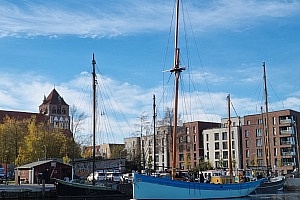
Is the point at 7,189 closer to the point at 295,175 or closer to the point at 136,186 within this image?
the point at 136,186

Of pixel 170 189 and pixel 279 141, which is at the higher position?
pixel 279 141

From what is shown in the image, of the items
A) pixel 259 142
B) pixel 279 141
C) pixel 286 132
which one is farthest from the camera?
pixel 259 142

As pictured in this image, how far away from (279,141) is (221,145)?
802 inches

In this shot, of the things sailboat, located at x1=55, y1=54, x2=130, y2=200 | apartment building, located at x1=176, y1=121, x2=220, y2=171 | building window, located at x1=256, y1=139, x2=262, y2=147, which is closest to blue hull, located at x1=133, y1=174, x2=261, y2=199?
sailboat, located at x1=55, y1=54, x2=130, y2=200

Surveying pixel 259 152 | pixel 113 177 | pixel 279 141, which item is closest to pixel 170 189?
pixel 113 177

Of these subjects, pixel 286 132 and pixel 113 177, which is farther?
pixel 286 132

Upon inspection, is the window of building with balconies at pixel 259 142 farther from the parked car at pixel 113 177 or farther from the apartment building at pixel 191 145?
the parked car at pixel 113 177

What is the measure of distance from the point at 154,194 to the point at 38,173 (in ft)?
116

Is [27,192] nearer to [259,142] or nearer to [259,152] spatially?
[259,152]

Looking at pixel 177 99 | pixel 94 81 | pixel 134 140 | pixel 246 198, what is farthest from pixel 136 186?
pixel 134 140

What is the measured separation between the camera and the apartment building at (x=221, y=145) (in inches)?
5192

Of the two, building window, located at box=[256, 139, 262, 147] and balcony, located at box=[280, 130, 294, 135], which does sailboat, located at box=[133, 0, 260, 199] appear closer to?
balcony, located at box=[280, 130, 294, 135]

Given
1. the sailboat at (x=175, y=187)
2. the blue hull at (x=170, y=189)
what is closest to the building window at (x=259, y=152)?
the sailboat at (x=175, y=187)

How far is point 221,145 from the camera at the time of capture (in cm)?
13538
